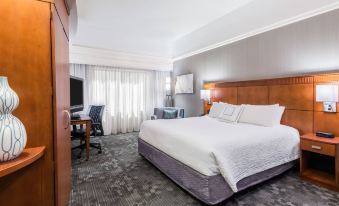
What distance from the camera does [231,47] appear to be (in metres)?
4.13

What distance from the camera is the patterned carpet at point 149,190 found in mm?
2020

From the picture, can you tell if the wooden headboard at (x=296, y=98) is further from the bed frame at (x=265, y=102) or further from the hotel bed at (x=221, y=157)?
the hotel bed at (x=221, y=157)

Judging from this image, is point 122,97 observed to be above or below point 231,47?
below

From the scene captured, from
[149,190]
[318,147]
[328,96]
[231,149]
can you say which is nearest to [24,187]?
[149,190]

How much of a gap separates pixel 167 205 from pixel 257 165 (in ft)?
3.89

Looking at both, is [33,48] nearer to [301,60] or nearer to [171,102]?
[301,60]

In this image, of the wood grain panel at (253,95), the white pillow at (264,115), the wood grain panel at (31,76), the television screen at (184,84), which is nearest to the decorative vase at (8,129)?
the wood grain panel at (31,76)

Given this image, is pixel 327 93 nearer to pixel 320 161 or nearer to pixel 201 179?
pixel 320 161

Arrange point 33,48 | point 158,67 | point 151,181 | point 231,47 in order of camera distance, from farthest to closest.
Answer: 1. point 158,67
2. point 231,47
3. point 151,181
4. point 33,48

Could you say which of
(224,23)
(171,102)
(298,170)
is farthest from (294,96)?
(171,102)

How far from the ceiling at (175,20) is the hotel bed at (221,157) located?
2103mm

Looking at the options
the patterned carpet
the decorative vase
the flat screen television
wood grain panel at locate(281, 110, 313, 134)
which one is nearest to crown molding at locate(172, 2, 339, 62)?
wood grain panel at locate(281, 110, 313, 134)

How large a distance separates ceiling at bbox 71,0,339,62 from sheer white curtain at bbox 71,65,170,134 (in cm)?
76

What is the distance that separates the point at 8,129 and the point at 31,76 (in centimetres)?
39
